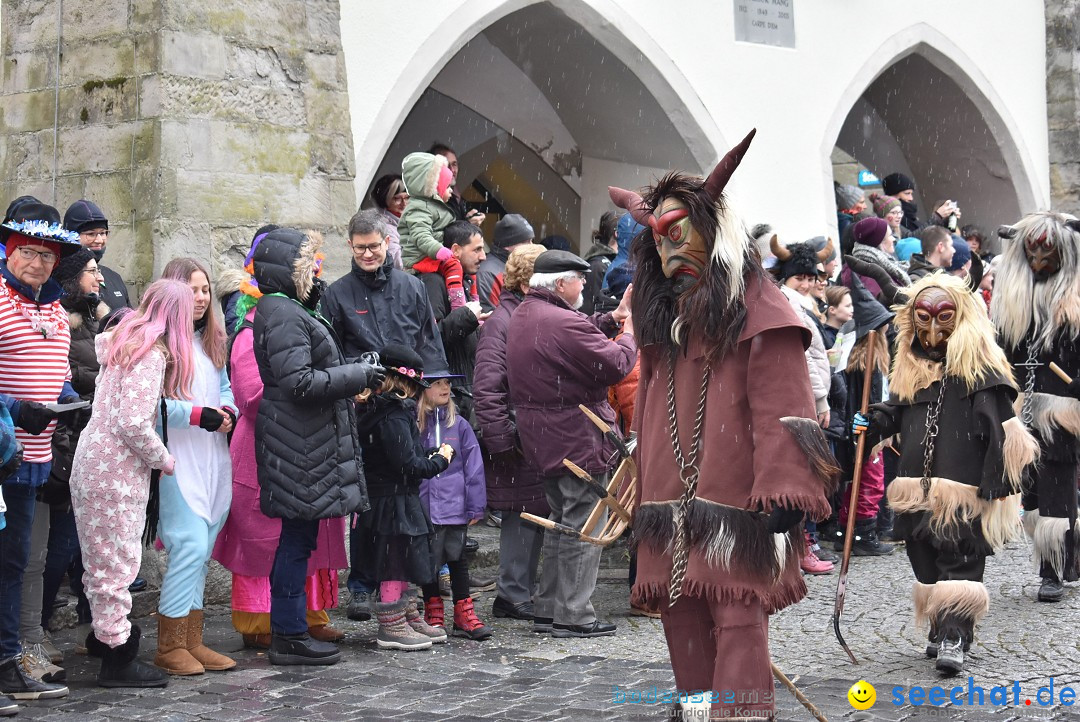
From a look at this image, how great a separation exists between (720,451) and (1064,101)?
38.5ft

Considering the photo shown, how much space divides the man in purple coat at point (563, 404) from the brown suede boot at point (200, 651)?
5.20 ft

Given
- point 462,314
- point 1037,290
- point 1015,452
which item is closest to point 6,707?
point 462,314

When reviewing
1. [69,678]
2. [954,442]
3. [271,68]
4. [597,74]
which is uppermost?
[597,74]

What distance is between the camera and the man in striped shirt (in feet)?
17.3

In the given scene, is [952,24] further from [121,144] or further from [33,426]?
[33,426]

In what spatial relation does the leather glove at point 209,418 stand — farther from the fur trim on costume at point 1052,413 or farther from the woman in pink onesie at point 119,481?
the fur trim on costume at point 1052,413

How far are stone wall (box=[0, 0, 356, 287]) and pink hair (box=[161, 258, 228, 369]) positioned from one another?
1508 millimetres

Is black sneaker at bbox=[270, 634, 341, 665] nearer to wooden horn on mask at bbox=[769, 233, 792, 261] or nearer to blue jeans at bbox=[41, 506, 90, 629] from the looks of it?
blue jeans at bbox=[41, 506, 90, 629]

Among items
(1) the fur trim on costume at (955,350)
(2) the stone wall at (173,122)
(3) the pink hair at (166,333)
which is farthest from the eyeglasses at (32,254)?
(1) the fur trim on costume at (955,350)

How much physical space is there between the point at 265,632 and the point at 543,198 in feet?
27.1

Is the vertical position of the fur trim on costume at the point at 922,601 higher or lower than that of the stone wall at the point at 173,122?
lower

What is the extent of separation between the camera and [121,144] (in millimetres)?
7695

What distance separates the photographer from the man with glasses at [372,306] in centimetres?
642

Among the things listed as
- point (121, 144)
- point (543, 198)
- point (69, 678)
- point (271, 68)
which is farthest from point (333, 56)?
point (543, 198)
